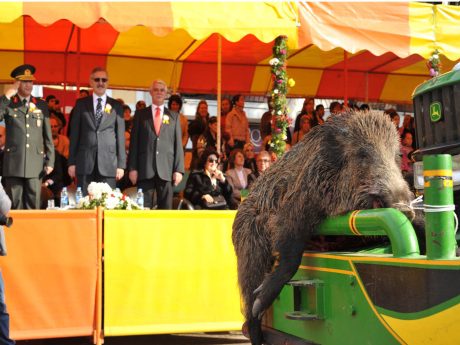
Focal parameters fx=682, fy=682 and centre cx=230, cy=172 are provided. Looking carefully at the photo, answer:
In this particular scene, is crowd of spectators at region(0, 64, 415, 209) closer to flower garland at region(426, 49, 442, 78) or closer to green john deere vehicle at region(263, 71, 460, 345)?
flower garland at region(426, 49, 442, 78)

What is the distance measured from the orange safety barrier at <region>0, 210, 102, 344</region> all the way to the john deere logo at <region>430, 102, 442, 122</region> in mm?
3507

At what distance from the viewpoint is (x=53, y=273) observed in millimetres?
5473

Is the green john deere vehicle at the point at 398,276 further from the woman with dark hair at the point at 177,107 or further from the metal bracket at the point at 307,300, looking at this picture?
the woman with dark hair at the point at 177,107

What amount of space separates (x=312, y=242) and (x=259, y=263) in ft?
A: 0.88

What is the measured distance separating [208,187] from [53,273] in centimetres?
263

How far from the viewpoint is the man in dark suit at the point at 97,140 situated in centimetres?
721

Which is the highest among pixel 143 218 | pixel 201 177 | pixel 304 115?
pixel 304 115

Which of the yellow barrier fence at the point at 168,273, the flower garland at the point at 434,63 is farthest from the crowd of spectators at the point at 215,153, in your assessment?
the yellow barrier fence at the point at 168,273

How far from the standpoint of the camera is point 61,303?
552cm

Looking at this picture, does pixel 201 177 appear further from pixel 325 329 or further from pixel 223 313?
pixel 325 329

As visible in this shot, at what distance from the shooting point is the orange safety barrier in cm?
540

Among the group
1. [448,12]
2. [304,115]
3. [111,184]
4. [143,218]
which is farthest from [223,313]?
[304,115]

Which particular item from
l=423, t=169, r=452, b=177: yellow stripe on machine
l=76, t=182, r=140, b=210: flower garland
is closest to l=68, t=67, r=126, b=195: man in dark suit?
l=76, t=182, r=140, b=210: flower garland

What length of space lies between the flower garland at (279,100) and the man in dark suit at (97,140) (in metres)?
1.81
